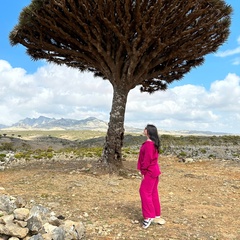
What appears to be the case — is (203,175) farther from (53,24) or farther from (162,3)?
(53,24)

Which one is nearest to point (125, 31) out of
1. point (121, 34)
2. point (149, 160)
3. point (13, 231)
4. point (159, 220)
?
point (121, 34)

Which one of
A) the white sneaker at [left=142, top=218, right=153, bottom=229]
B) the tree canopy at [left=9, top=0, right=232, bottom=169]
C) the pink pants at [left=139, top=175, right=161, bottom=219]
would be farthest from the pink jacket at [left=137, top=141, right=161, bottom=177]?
the tree canopy at [left=9, top=0, right=232, bottom=169]

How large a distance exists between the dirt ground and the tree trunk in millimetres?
652

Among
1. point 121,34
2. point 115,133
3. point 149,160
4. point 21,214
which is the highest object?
point 121,34

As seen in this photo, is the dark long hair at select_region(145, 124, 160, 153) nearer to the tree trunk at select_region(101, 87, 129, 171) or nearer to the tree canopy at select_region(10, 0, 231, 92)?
the tree canopy at select_region(10, 0, 231, 92)

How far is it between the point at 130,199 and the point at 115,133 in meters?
4.04

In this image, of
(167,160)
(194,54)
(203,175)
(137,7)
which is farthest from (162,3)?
(167,160)

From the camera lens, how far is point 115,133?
38.3 ft

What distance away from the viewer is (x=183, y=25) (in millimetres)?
11055

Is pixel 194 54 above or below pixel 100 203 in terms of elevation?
above

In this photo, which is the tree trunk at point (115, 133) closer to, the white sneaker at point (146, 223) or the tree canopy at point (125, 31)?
the tree canopy at point (125, 31)

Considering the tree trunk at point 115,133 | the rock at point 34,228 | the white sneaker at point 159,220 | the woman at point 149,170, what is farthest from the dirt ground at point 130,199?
the tree trunk at point 115,133

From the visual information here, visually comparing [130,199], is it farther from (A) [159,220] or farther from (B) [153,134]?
(B) [153,134]

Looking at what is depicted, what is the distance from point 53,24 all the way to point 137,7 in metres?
3.25
